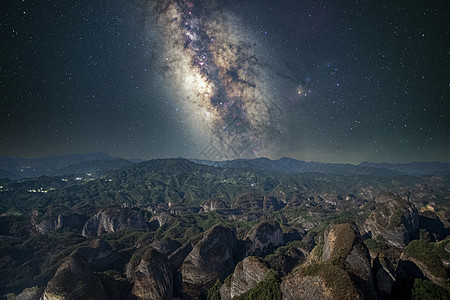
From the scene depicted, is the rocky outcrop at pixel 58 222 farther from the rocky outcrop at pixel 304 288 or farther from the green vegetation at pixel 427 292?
the green vegetation at pixel 427 292

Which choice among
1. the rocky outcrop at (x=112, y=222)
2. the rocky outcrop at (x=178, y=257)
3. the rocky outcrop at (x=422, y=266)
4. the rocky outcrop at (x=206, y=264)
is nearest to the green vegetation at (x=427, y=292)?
the rocky outcrop at (x=422, y=266)

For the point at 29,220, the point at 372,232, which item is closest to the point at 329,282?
the point at 372,232

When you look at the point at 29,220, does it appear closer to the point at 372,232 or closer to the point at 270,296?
the point at 270,296

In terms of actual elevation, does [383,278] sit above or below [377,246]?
above

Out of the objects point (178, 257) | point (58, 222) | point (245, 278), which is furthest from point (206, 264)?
point (58, 222)

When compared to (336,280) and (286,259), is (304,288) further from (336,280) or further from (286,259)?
(286,259)

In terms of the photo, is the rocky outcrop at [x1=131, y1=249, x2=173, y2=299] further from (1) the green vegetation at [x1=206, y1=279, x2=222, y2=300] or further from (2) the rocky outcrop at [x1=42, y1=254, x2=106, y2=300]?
(1) the green vegetation at [x1=206, y1=279, x2=222, y2=300]
